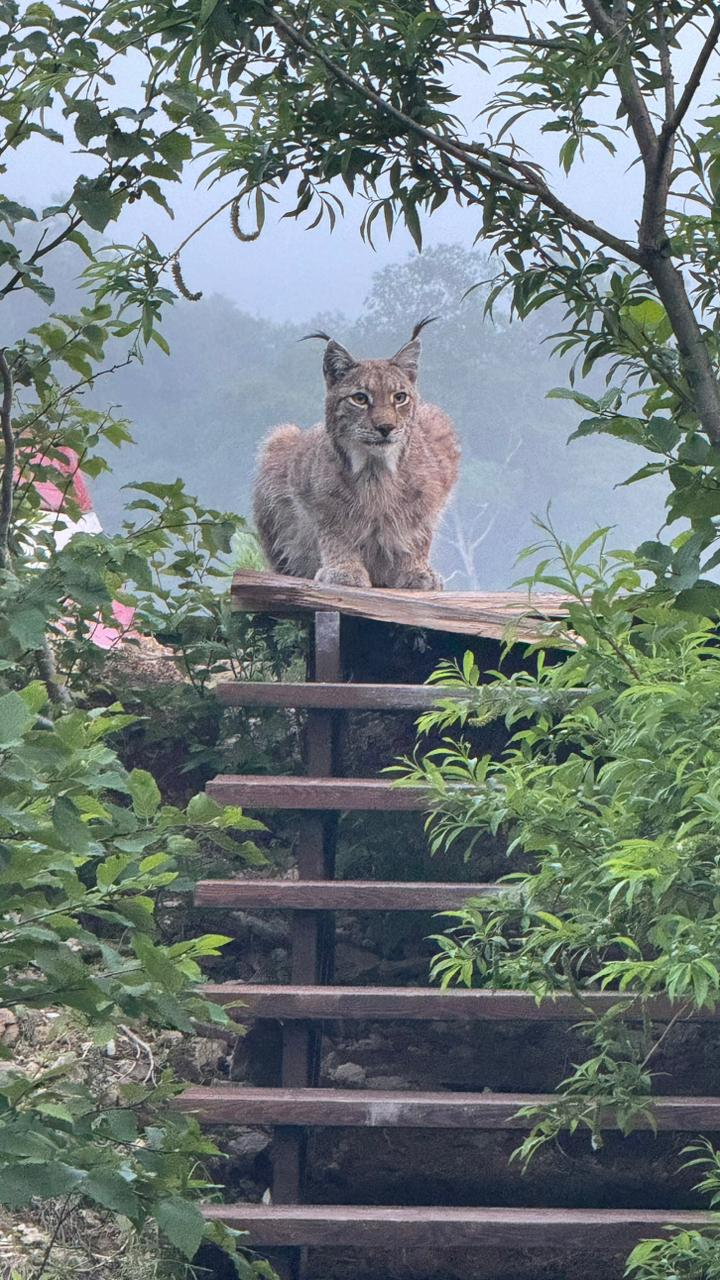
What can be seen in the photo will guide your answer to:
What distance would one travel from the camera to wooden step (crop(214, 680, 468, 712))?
4.24 meters

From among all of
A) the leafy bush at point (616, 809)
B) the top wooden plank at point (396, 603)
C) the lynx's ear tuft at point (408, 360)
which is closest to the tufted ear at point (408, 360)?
the lynx's ear tuft at point (408, 360)

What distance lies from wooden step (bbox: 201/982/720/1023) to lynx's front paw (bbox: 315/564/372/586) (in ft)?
5.66

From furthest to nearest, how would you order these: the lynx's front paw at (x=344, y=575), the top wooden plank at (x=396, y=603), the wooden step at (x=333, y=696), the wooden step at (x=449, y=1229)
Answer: the lynx's front paw at (x=344, y=575) < the top wooden plank at (x=396, y=603) < the wooden step at (x=333, y=696) < the wooden step at (x=449, y=1229)

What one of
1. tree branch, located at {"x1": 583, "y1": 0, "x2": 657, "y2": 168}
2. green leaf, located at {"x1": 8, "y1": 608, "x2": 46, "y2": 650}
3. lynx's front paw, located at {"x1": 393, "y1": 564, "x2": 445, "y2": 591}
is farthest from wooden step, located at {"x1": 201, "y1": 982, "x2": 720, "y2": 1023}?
tree branch, located at {"x1": 583, "y1": 0, "x2": 657, "y2": 168}

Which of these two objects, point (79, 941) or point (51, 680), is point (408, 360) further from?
point (79, 941)

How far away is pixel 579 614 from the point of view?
218 cm

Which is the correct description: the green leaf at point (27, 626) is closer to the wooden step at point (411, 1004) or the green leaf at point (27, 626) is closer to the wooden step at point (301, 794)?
the wooden step at point (411, 1004)

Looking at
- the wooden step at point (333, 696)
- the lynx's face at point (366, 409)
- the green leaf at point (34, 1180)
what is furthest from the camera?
the lynx's face at point (366, 409)

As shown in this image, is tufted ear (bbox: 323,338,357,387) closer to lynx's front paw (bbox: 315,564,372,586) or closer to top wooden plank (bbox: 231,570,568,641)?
lynx's front paw (bbox: 315,564,372,586)

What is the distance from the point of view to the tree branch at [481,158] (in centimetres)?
188

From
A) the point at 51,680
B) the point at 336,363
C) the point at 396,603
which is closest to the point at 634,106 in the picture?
the point at 51,680

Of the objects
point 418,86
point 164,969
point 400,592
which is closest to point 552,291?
point 418,86

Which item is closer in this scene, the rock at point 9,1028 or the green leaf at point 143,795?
the green leaf at point 143,795

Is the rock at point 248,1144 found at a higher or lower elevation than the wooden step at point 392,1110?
lower
